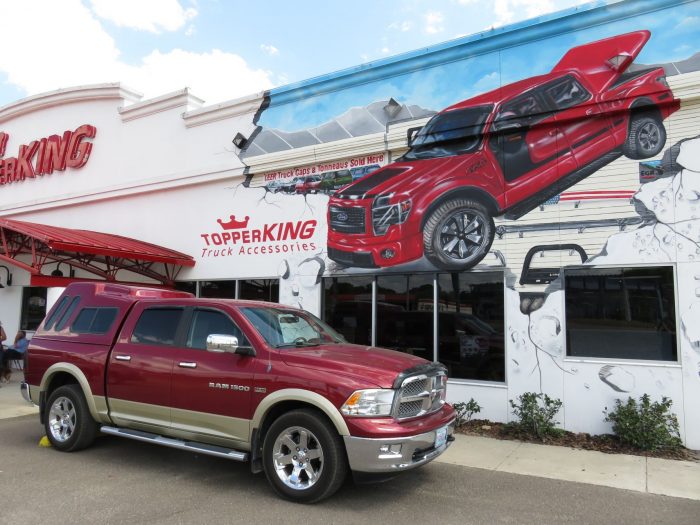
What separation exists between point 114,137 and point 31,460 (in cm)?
1024

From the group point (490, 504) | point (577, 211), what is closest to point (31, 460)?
point (490, 504)

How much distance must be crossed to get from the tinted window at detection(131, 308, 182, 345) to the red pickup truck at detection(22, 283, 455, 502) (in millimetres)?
16

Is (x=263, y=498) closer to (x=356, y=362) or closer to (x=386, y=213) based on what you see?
(x=356, y=362)

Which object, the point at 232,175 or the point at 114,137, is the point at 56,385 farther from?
the point at 114,137

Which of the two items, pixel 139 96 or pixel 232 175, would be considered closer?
pixel 232 175

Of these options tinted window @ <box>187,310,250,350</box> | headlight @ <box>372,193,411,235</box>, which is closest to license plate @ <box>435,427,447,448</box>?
tinted window @ <box>187,310,250,350</box>

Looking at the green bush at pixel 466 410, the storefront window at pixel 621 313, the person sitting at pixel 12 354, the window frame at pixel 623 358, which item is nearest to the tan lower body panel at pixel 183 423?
the green bush at pixel 466 410

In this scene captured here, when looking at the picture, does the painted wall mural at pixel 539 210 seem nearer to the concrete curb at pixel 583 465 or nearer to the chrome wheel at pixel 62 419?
the concrete curb at pixel 583 465

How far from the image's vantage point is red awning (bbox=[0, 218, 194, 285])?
10.9 m

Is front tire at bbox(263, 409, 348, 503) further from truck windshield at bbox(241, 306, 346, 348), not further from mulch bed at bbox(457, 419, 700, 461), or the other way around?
mulch bed at bbox(457, 419, 700, 461)

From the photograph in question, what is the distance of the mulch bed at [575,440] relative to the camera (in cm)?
702

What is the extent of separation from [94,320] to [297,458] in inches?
140

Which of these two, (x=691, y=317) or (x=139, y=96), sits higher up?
(x=139, y=96)

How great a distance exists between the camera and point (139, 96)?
14.7 metres
